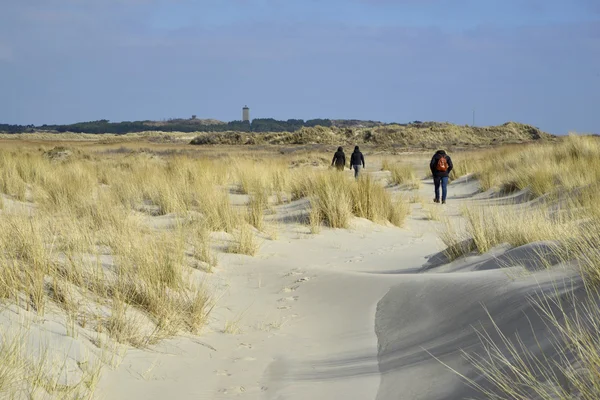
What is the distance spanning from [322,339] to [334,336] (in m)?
0.12

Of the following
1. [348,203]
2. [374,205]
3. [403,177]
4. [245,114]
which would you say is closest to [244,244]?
[348,203]

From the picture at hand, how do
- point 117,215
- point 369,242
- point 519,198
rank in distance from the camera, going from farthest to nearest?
point 519,198 < point 369,242 < point 117,215

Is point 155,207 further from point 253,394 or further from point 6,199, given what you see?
point 253,394

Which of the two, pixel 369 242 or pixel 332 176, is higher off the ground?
pixel 332 176

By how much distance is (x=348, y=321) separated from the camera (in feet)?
18.4

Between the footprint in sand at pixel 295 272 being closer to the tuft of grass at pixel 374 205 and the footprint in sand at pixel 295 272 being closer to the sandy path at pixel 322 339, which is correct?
the sandy path at pixel 322 339

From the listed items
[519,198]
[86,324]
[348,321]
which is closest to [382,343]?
[348,321]

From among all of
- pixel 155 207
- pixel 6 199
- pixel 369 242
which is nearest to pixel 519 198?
pixel 369 242

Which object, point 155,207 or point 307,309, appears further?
point 155,207

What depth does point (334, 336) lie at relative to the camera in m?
5.24

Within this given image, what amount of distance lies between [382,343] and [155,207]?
333 inches

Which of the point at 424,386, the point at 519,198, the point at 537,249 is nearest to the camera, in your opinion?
the point at 424,386

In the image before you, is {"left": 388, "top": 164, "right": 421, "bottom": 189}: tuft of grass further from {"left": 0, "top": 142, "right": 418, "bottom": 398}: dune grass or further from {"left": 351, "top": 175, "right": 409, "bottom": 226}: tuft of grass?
{"left": 351, "top": 175, "right": 409, "bottom": 226}: tuft of grass

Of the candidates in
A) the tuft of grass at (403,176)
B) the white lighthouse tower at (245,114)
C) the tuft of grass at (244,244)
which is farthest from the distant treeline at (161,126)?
the tuft of grass at (244,244)
